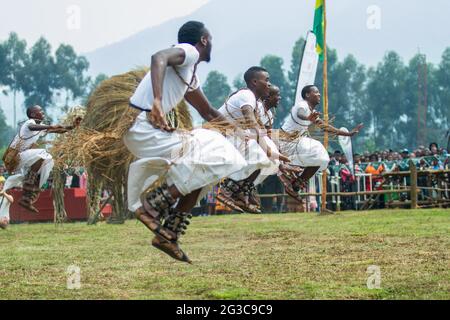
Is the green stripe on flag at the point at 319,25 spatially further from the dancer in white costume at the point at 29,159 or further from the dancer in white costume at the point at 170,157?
the dancer in white costume at the point at 170,157

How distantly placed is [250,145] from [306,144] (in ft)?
11.2

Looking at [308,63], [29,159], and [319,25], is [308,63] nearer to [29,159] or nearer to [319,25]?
[319,25]

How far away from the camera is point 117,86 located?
14750 mm

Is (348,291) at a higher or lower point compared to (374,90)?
lower

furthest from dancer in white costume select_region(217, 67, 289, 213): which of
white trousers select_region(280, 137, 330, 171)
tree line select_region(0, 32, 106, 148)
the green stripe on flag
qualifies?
tree line select_region(0, 32, 106, 148)

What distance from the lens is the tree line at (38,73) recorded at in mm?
83562

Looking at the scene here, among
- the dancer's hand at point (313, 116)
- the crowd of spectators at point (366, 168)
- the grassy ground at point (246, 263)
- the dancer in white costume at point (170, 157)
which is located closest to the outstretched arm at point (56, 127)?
the grassy ground at point (246, 263)

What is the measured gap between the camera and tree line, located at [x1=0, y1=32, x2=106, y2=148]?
83.6 meters

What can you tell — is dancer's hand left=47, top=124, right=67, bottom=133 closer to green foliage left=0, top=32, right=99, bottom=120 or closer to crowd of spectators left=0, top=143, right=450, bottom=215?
crowd of spectators left=0, top=143, right=450, bottom=215

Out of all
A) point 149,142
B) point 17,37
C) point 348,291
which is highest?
point 17,37

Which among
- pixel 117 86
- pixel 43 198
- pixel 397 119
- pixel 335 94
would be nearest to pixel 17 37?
pixel 335 94
